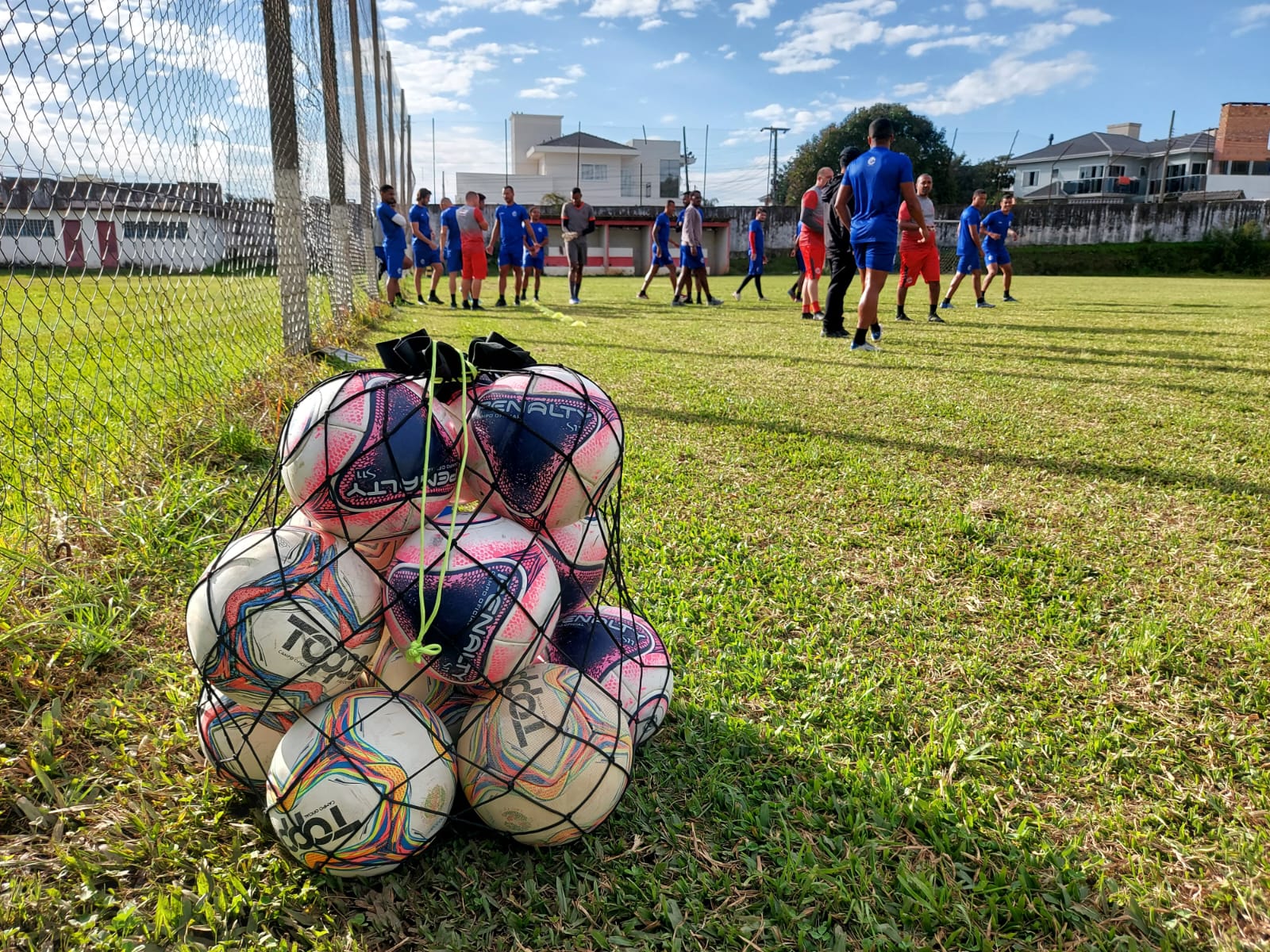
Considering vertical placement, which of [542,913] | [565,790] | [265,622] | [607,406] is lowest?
[542,913]

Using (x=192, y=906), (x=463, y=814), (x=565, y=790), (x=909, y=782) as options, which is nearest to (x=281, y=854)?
(x=192, y=906)

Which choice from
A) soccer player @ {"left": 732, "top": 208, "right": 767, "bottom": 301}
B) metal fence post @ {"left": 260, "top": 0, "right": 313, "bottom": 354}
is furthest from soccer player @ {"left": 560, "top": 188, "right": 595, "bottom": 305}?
metal fence post @ {"left": 260, "top": 0, "right": 313, "bottom": 354}

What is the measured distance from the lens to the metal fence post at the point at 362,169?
1310 cm

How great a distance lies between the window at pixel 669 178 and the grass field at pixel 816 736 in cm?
7531

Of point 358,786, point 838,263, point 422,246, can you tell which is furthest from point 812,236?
point 358,786

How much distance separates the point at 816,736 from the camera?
206cm

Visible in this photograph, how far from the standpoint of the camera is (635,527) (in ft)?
11.4

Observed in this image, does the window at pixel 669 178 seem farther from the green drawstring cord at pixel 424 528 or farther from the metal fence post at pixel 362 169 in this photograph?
the green drawstring cord at pixel 424 528

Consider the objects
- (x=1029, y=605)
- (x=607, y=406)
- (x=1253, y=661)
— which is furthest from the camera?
(x=1029, y=605)

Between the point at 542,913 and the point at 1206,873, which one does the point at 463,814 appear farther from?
the point at 1206,873

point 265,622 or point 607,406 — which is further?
point 607,406

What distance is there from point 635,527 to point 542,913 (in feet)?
6.65

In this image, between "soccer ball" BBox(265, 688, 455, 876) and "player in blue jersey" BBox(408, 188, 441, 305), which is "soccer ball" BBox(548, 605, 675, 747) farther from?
"player in blue jersey" BBox(408, 188, 441, 305)

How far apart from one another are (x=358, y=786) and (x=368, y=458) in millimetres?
638
